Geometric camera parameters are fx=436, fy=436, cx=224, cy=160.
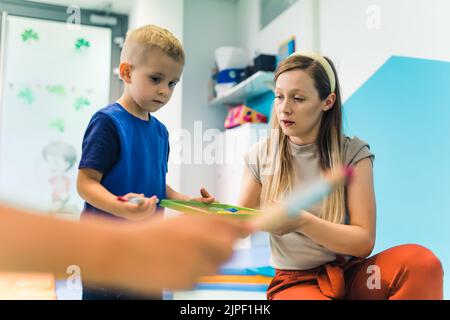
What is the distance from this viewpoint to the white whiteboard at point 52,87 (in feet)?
4.94

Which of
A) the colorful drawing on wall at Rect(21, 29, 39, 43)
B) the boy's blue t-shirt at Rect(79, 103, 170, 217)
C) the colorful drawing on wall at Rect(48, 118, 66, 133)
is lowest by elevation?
the boy's blue t-shirt at Rect(79, 103, 170, 217)

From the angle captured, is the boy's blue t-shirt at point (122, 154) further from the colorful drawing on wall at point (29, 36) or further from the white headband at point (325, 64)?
the colorful drawing on wall at point (29, 36)

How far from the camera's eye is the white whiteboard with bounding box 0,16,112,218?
4.94ft

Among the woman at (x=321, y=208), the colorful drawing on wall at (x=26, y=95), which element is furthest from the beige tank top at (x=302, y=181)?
the colorful drawing on wall at (x=26, y=95)

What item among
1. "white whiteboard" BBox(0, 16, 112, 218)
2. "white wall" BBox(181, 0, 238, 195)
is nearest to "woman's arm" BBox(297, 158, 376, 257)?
"white whiteboard" BBox(0, 16, 112, 218)

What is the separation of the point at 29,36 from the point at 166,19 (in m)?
0.84

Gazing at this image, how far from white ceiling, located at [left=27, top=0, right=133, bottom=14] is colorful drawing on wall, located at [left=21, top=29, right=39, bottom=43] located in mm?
202

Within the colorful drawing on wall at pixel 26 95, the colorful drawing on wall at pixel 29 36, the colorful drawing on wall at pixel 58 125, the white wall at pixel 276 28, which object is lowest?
the colorful drawing on wall at pixel 58 125

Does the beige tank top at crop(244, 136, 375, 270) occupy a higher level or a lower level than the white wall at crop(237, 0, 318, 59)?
lower

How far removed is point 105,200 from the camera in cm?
60

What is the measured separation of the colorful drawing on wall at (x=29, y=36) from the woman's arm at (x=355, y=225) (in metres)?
1.17

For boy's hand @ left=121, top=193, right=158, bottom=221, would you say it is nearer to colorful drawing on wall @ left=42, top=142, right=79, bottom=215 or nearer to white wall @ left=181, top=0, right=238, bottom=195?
colorful drawing on wall @ left=42, top=142, right=79, bottom=215

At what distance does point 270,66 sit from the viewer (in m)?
2.07

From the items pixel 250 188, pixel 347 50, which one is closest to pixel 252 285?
pixel 250 188
